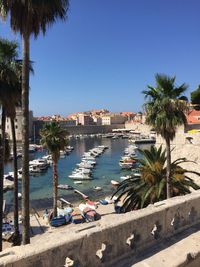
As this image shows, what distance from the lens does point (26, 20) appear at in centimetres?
1003

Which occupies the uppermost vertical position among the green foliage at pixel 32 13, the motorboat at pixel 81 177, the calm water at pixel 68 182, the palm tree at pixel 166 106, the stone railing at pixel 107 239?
the green foliage at pixel 32 13

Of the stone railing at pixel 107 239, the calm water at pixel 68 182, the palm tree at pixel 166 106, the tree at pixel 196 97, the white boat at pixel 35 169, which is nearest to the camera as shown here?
the stone railing at pixel 107 239

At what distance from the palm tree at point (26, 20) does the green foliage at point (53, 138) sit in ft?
50.1

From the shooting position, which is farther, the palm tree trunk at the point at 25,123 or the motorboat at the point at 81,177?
the motorboat at the point at 81,177

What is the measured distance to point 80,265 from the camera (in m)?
4.39

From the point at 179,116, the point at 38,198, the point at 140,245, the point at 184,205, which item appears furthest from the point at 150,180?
the point at 38,198

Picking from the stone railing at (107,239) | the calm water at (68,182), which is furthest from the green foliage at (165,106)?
the calm water at (68,182)

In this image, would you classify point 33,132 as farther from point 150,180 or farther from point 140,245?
point 140,245

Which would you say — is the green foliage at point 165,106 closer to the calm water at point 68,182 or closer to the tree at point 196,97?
the calm water at point 68,182

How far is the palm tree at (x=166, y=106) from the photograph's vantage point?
15.0 metres

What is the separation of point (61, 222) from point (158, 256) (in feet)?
78.2

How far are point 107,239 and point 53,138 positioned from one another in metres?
21.5

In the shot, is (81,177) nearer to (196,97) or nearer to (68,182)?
(68,182)

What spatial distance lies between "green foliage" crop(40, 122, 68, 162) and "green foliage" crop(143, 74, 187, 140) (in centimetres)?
1236
